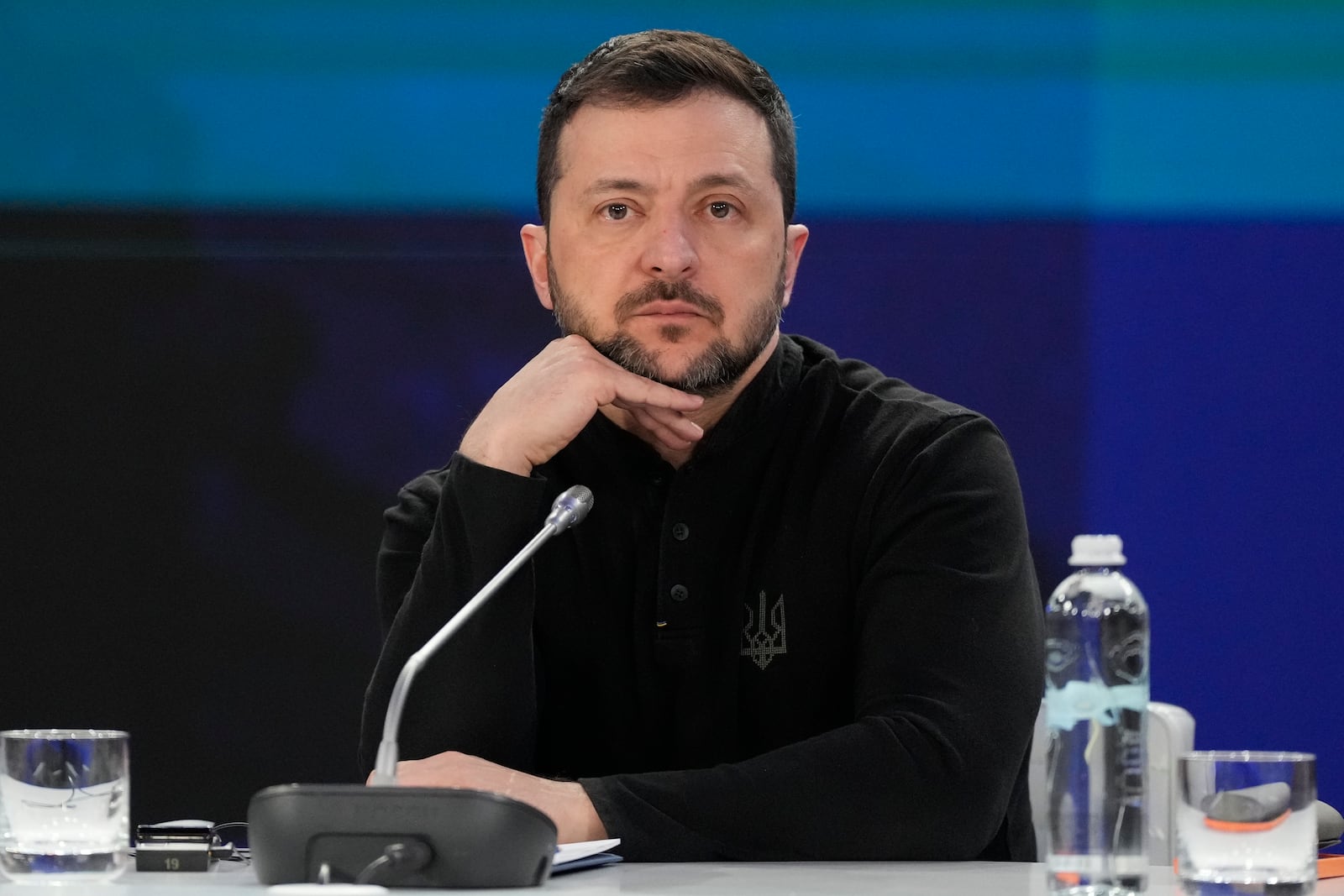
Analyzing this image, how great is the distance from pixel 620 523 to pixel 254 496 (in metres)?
1.31

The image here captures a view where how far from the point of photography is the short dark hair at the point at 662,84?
201 cm

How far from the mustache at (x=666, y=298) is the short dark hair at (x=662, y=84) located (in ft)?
0.61

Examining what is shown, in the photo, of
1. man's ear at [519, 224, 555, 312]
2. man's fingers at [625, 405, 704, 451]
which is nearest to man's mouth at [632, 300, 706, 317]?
man's fingers at [625, 405, 704, 451]

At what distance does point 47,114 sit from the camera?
311cm

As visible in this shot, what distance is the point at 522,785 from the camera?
1.51 m

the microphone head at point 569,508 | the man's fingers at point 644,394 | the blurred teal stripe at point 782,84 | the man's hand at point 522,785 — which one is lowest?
the man's hand at point 522,785

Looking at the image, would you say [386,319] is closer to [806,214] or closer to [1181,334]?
[806,214]

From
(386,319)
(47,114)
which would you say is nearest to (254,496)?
(386,319)

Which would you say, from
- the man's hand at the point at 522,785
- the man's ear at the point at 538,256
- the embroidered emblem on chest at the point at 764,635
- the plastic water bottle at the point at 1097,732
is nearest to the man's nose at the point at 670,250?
the man's ear at the point at 538,256

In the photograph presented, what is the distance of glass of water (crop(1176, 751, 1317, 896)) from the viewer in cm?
114

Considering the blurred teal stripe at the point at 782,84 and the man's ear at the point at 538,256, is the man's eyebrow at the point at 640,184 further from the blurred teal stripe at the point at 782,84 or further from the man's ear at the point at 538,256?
the blurred teal stripe at the point at 782,84

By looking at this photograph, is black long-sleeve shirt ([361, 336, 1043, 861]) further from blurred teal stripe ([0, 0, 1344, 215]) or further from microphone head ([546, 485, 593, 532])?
blurred teal stripe ([0, 0, 1344, 215])

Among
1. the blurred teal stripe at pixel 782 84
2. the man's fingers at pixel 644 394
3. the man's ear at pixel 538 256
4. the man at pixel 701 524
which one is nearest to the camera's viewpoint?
the man at pixel 701 524

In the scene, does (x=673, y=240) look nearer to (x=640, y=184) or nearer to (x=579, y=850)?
(x=640, y=184)
